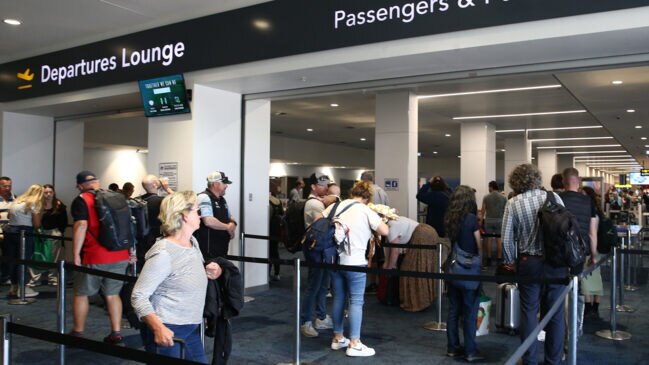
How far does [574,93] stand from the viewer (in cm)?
847

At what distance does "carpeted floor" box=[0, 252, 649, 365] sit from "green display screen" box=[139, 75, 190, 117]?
2536mm

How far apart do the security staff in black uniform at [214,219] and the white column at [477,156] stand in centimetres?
927

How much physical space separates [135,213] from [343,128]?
11983 millimetres

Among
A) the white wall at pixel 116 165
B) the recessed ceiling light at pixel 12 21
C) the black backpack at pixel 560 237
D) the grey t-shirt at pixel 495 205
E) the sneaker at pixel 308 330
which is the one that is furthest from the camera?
the white wall at pixel 116 165

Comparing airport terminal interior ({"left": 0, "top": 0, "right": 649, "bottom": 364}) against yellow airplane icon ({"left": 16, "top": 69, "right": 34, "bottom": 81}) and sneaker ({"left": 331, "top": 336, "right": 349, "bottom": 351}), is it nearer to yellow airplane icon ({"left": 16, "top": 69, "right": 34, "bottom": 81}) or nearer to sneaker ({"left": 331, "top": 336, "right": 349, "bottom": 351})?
sneaker ({"left": 331, "top": 336, "right": 349, "bottom": 351})

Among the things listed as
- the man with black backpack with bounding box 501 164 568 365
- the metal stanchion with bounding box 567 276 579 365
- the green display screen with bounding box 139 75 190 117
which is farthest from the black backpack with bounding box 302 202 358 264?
the green display screen with bounding box 139 75 190 117

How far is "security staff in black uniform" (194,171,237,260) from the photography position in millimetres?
5645

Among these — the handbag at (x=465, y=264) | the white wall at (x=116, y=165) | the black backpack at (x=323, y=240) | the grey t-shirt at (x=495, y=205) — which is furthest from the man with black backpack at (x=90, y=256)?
the white wall at (x=116, y=165)

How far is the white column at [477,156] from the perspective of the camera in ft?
45.6

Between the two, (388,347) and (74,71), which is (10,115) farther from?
(388,347)

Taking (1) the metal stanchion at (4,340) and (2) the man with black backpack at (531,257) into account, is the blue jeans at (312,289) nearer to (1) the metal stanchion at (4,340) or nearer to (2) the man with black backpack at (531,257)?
(2) the man with black backpack at (531,257)

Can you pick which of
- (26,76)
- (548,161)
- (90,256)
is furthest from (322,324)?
(548,161)

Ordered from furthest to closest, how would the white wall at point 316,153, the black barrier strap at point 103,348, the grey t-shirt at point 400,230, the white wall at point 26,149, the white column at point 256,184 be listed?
the white wall at point 316,153 < the white wall at point 26,149 < the white column at point 256,184 < the grey t-shirt at point 400,230 < the black barrier strap at point 103,348

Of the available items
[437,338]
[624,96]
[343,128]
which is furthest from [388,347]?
[343,128]
